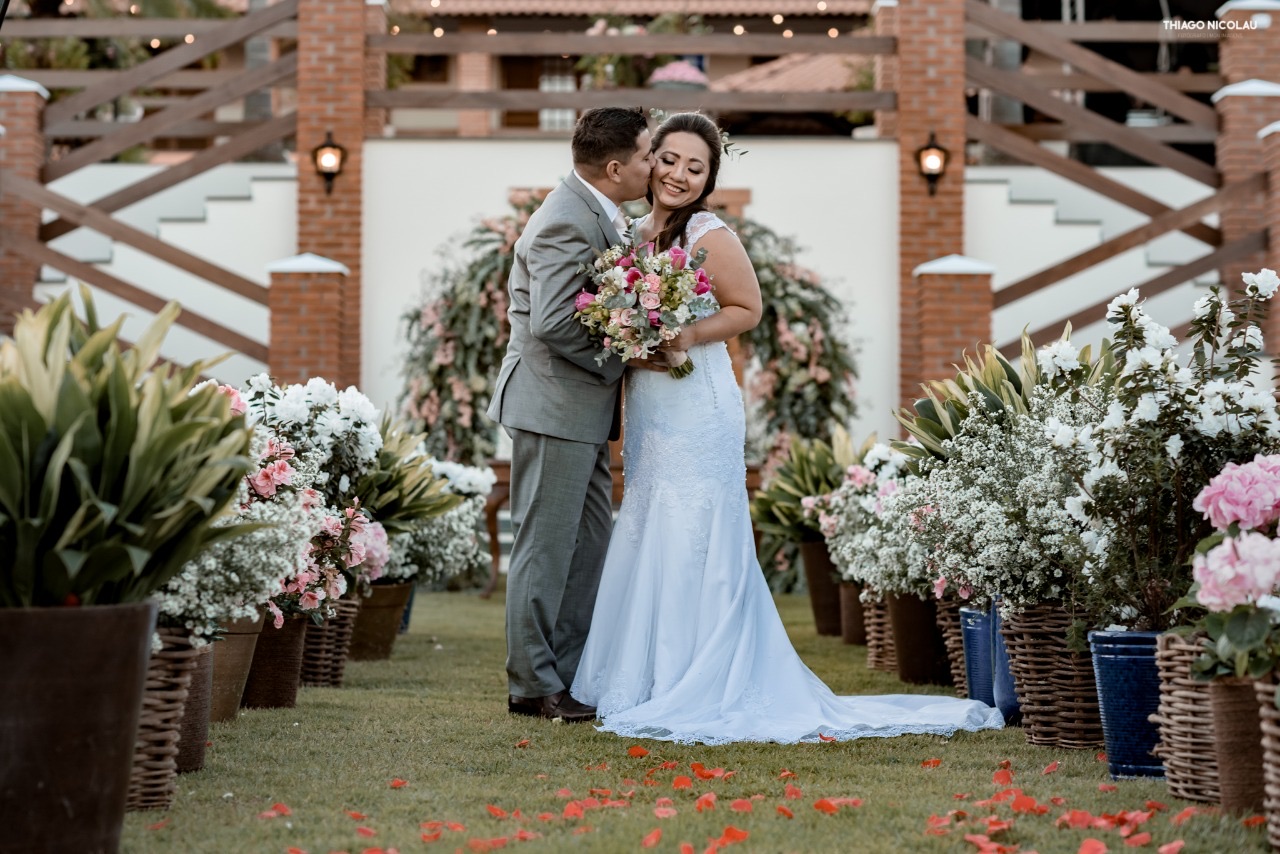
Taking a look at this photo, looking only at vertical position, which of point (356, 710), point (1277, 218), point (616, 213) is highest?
point (1277, 218)

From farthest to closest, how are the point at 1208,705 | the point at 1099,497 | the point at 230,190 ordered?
the point at 230,190 → the point at 1099,497 → the point at 1208,705

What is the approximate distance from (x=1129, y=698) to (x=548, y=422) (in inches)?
75.9

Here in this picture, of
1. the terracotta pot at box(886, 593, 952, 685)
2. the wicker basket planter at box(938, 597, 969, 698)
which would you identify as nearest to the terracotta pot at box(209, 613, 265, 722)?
the wicker basket planter at box(938, 597, 969, 698)

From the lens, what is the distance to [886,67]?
464 inches

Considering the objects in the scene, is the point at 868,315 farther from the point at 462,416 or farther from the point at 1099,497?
the point at 1099,497

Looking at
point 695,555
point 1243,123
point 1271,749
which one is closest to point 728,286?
point 695,555

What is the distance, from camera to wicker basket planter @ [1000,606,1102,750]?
4.05m

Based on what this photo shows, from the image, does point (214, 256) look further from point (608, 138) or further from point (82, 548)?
point (82, 548)

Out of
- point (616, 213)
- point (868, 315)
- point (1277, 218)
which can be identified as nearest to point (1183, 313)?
point (1277, 218)

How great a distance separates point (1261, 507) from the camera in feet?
9.83

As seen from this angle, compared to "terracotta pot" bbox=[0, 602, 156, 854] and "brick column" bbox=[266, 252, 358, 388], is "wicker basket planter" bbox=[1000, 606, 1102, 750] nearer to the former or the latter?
"terracotta pot" bbox=[0, 602, 156, 854]

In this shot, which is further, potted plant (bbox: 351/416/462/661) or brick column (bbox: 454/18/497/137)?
brick column (bbox: 454/18/497/137)

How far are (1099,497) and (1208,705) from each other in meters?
0.58

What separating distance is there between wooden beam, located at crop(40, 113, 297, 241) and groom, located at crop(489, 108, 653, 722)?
6905 millimetres
